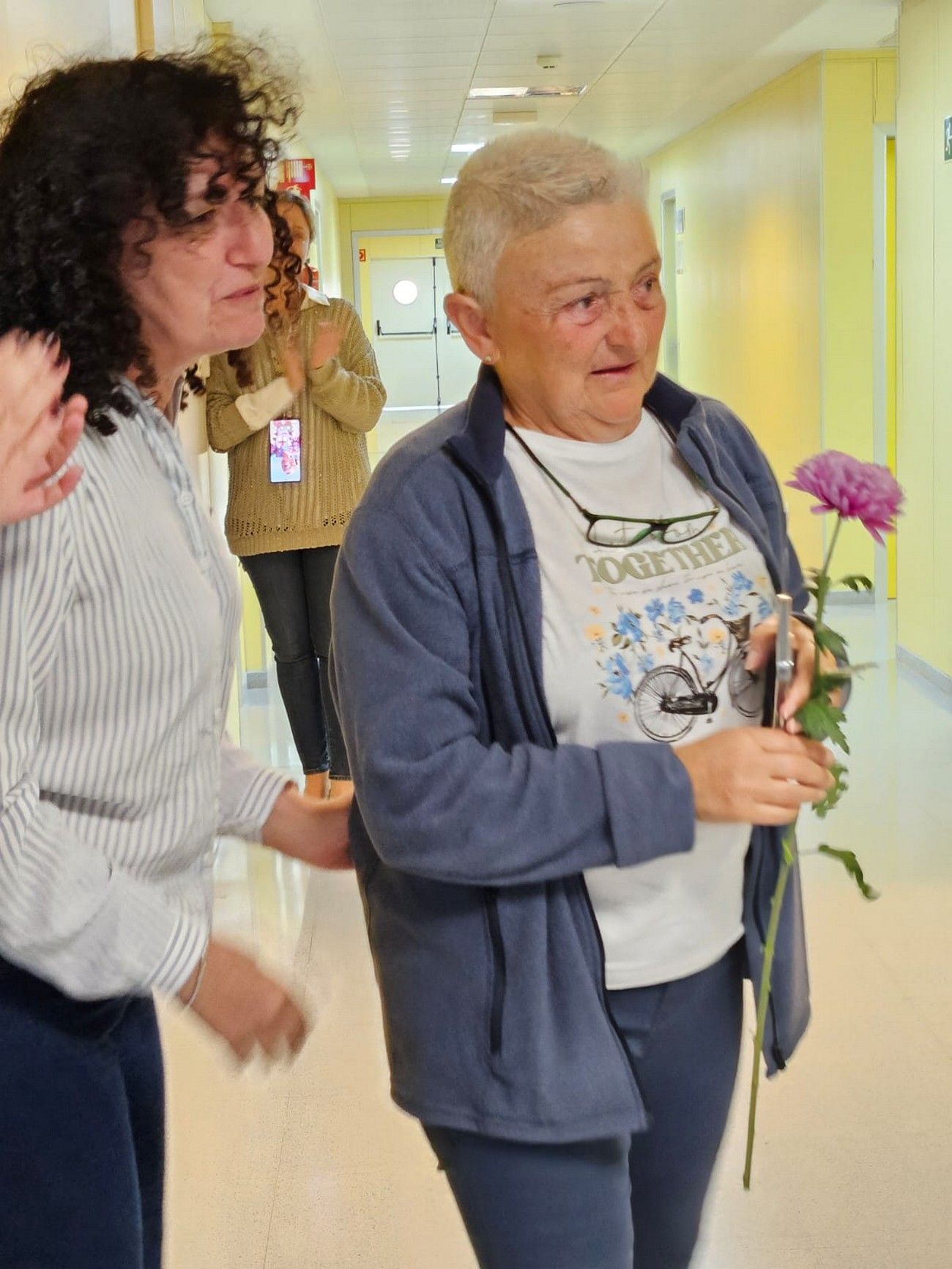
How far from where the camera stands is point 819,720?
136 cm

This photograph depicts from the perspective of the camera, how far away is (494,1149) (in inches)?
56.4

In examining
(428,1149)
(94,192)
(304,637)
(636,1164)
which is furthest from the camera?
(304,637)

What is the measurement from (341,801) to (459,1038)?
0.36 meters

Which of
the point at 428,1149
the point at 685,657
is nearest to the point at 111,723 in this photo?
the point at 685,657

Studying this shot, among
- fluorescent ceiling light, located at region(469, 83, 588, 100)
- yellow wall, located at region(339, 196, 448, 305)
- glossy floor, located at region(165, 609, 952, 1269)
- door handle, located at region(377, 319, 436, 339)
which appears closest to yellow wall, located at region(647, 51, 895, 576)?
fluorescent ceiling light, located at region(469, 83, 588, 100)

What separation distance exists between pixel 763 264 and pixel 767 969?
972 cm

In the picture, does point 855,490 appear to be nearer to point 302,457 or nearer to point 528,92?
point 302,457

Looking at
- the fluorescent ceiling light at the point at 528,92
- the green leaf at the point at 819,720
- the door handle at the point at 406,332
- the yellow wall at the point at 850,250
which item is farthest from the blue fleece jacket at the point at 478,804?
the door handle at the point at 406,332

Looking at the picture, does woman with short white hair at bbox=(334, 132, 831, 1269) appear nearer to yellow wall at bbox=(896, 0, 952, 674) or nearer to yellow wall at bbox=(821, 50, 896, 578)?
yellow wall at bbox=(896, 0, 952, 674)

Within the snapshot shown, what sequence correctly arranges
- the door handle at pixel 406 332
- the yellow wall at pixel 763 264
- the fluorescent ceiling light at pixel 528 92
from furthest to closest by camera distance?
the door handle at pixel 406 332, the fluorescent ceiling light at pixel 528 92, the yellow wall at pixel 763 264

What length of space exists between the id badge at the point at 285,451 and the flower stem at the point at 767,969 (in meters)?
3.23

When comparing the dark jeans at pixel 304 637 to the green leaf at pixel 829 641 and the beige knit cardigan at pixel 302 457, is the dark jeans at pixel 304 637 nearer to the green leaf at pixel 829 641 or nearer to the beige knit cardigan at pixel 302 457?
the beige knit cardigan at pixel 302 457

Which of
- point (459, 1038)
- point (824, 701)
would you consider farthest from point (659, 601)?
point (459, 1038)

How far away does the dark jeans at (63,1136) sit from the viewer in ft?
3.90
